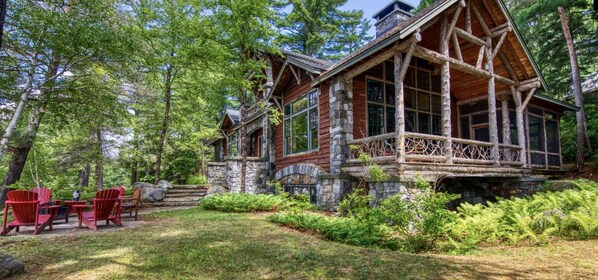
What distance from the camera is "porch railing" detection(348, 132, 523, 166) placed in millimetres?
7883

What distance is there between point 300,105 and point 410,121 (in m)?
4.26

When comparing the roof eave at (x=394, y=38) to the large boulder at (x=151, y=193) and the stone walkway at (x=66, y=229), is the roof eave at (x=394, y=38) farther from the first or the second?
the large boulder at (x=151, y=193)

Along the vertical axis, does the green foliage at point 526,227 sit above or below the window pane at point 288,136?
below

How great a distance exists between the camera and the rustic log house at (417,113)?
8.13 meters

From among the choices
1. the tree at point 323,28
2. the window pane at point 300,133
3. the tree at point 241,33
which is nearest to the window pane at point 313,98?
the window pane at point 300,133

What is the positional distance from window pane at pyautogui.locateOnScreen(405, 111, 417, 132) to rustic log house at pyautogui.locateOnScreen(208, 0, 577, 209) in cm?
4

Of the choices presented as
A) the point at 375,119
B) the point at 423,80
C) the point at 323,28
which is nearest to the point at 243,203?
the point at 375,119

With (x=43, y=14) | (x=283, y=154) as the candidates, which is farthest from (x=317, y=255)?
(x=283, y=154)

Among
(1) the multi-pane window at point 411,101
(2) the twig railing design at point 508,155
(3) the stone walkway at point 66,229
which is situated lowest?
(3) the stone walkway at point 66,229

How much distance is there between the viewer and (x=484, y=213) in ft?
21.4

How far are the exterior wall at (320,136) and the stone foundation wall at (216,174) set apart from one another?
9.94 ft

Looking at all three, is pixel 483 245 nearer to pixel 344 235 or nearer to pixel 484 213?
pixel 484 213

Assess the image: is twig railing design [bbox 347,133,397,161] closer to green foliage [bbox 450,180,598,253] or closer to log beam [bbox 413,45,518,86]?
log beam [bbox 413,45,518,86]

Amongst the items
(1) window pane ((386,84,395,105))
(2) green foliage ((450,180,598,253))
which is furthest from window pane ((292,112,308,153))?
(2) green foliage ((450,180,598,253))
